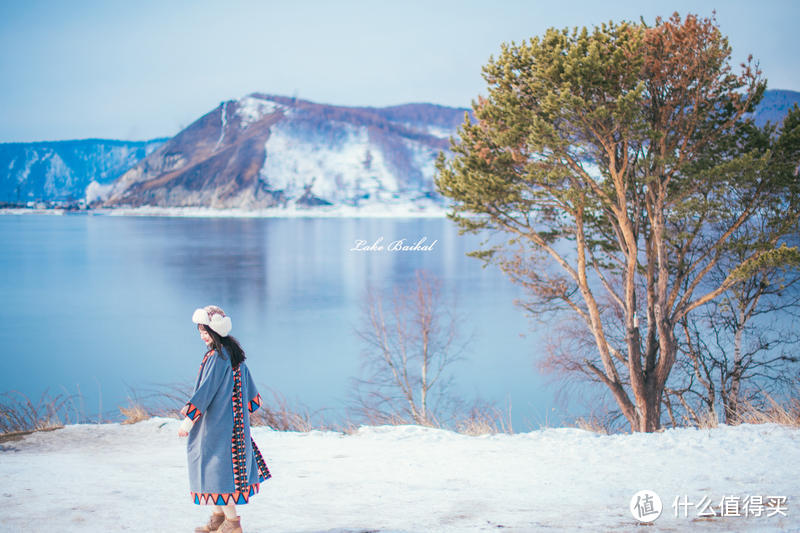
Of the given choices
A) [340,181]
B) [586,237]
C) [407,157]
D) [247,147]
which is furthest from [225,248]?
[247,147]

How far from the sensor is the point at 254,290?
45.9 m

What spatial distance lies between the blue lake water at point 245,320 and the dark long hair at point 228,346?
10.1 metres

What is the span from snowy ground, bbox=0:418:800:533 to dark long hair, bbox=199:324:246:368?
125 centimetres

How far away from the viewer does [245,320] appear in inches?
1469

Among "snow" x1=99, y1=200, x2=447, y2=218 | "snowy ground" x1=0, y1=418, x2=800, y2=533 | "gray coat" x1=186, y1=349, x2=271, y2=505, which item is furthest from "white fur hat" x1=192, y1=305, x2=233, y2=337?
"snow" x1=99, y1=200, x2=447, y2=218

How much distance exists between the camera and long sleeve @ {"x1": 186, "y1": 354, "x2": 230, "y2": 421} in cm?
404

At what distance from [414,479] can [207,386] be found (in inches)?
97.6

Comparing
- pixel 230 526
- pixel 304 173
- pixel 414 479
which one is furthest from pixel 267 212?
pixel 230 526

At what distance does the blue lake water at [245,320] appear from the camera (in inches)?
1065

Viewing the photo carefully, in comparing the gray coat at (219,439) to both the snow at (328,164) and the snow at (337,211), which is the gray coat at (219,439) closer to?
the snow at (337,211)

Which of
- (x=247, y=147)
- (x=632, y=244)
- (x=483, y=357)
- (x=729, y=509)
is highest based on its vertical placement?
(x=247, y=147)

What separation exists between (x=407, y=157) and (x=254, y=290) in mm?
138426

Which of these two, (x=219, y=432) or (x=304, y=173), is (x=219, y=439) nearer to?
(x=219, y=432)

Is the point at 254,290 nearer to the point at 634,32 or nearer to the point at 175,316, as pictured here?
the point at 175,316
